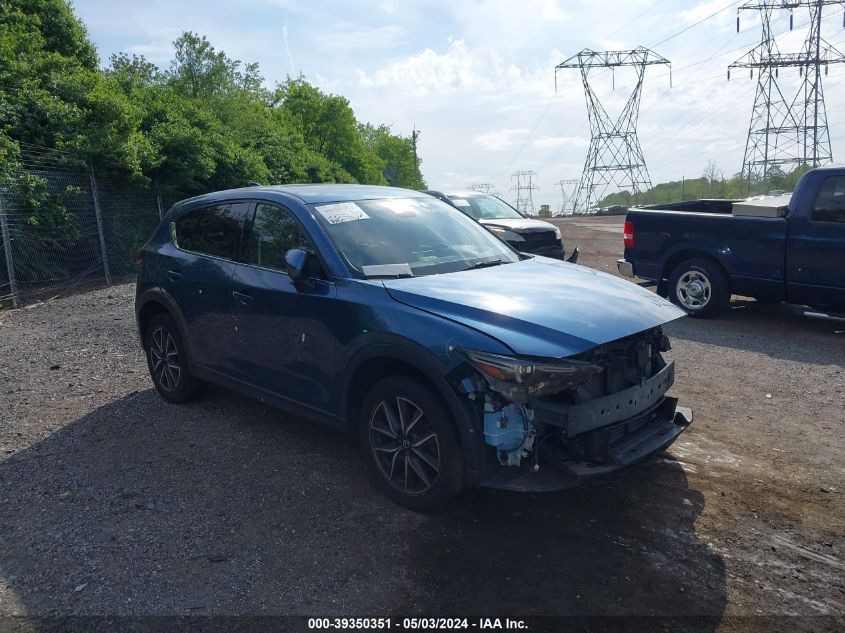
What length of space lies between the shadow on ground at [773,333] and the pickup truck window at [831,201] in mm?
1198

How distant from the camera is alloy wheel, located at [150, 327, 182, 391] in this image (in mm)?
5922

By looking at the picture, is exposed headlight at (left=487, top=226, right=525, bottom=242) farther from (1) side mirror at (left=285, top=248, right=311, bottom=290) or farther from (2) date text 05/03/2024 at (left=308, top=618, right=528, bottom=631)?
(2) date text 05/03/2024 at (left=308, top=618, right=528, bottom=631)

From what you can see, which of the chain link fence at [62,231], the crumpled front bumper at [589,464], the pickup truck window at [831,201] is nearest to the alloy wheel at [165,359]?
the crumpled front bumper at [589,464]

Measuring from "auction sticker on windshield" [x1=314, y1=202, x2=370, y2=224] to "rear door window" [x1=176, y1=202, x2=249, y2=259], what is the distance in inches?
31.3

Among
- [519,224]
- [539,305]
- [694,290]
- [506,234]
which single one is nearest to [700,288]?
[694,290]

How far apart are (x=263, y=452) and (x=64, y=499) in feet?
4.21

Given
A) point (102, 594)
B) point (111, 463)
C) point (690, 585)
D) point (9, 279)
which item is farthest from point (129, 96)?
point (690, 585)

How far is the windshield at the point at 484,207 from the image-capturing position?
572 inches

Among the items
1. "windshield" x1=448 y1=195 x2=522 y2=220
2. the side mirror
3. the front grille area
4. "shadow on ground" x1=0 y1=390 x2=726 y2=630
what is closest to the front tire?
"shadow on ground" x1=0 y1=390 x2=726 y2=630

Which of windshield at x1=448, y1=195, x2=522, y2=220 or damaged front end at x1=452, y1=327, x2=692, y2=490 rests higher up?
windshield at x1=448, y1=195, x2=522, y2=220

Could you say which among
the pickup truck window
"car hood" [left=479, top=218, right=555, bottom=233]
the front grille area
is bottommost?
the front grille area

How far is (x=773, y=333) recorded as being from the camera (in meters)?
8.54

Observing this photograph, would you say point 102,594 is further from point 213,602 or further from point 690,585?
point 690,585

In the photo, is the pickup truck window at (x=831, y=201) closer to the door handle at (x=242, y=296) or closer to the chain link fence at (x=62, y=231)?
the door handle at (x=242, y=296)
